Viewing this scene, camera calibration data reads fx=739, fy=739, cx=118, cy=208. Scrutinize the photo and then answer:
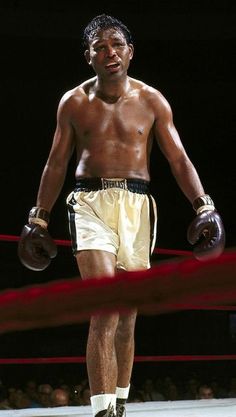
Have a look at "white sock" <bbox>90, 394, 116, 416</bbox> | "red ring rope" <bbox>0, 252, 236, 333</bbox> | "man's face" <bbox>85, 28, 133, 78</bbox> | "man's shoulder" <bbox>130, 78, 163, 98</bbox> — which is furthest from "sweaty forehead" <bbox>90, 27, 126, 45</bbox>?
"red ring rope" <bbox>0, 252, 236, 333</bbox>

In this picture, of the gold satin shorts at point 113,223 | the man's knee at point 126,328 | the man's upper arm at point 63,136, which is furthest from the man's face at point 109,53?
the man's knee at point 126,328

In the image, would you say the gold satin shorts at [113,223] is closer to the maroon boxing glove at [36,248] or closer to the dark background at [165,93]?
the maroon boxing glove at [36,248]

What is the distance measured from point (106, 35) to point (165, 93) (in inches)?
173

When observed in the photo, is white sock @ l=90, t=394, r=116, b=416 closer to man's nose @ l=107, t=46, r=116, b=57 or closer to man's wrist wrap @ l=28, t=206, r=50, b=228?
man's wrist wrap @ l=28, t=206, r=50, b=228

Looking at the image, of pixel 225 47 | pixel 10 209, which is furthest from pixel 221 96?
pixel 10 209

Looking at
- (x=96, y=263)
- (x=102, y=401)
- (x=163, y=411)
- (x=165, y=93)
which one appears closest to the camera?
(x=102, y=401)

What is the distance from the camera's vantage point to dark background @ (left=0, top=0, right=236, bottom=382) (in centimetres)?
536

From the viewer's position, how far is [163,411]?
2.13 meters

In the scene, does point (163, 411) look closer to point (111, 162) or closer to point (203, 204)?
point (203, 204)

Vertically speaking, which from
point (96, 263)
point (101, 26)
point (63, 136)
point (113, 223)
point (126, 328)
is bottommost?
point (126, 328)

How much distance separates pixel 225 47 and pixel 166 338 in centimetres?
231

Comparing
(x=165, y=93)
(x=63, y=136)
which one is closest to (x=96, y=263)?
(x=63, y=136)

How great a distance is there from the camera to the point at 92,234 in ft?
5.33

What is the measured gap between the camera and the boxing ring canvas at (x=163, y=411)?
2046mm
